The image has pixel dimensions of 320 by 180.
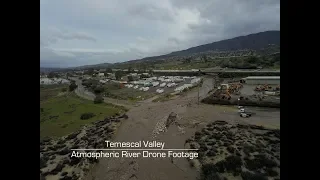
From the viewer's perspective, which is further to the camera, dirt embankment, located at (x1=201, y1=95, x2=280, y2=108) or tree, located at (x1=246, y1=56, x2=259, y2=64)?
tree, located at (x1=246, y1=56, x2=259, y2=64)

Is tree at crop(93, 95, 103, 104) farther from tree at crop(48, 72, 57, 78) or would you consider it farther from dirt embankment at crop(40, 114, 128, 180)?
tree at crop(48, 72, 57, 78)

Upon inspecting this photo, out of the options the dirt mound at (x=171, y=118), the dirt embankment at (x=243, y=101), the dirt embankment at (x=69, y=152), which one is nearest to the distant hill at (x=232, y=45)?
the dirt embankment at (x=243, y=101)

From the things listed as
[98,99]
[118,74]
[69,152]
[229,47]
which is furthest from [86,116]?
[229,47]

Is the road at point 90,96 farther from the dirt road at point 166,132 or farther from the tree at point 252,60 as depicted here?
the tree at point 252,60

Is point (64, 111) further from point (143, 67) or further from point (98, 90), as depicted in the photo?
point (143, 67)

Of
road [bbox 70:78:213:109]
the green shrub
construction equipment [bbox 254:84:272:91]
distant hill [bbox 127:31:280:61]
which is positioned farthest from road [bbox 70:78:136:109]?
construction equipment [bbox 254:84:272:91]
